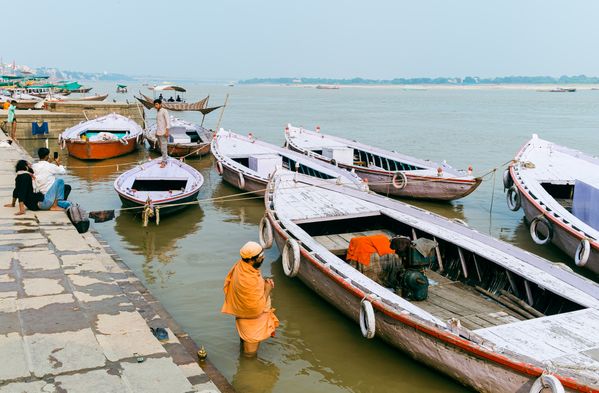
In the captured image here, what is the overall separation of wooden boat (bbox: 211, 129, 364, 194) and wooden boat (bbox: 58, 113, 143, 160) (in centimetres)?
538

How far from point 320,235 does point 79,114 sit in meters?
25.0

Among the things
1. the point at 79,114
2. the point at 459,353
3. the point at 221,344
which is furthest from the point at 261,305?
the point at 79,114

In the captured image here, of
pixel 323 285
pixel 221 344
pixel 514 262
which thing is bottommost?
pixel 221 344

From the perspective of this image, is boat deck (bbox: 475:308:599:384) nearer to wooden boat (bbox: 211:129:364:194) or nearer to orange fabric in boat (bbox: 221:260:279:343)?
orange fabric in boat (bbox: 221:260:279:343)

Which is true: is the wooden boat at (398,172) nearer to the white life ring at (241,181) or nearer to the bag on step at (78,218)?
the white life ring at (241,181)

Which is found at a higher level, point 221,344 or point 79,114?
point 79,114

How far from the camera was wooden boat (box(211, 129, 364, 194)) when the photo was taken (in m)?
17.1

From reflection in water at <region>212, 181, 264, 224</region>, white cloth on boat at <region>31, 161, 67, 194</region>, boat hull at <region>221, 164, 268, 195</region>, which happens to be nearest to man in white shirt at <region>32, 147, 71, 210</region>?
white cloth on boat at <region>31, 161, 67, 194</region>

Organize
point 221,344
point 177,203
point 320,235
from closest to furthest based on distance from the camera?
point 221,344 → point 320,235 → point 177,203

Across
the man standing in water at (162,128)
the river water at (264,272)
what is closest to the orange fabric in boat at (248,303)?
the river water at (264,272)

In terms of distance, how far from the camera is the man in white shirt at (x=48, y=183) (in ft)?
37.3

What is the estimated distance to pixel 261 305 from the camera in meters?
7.02

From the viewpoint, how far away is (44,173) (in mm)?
11398

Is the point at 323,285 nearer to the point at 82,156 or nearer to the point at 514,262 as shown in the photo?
the point at 514,262
